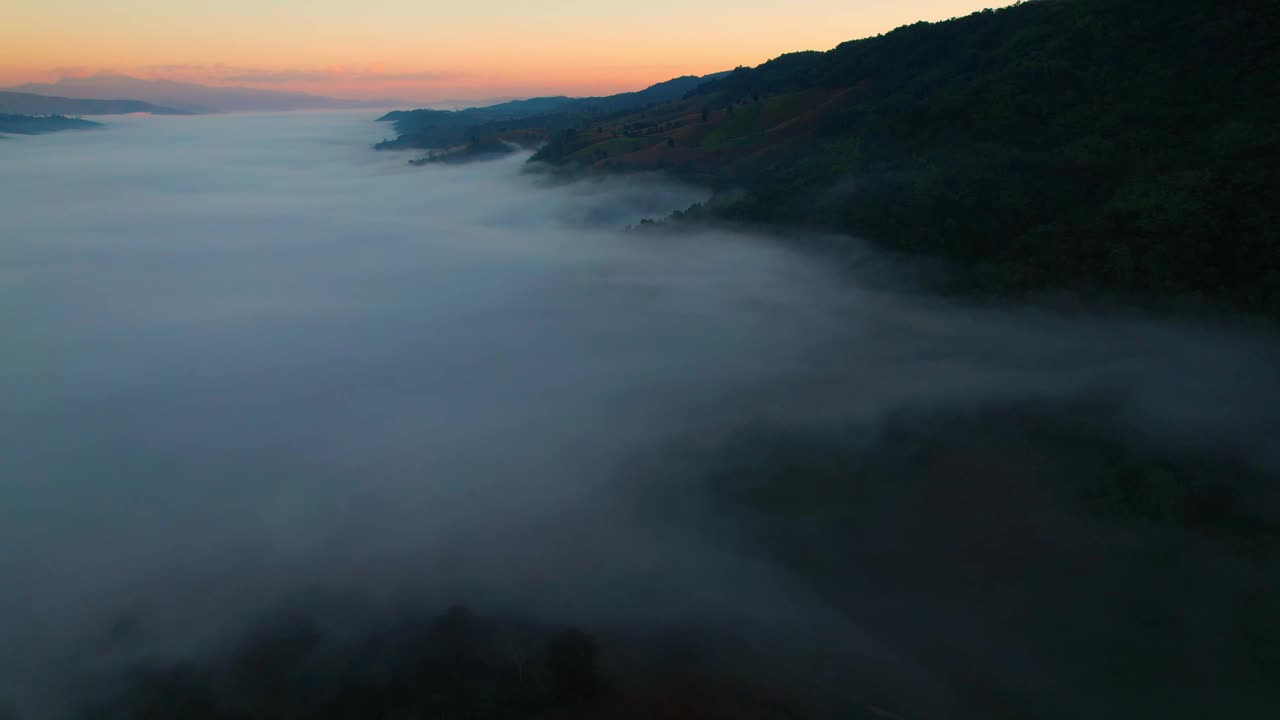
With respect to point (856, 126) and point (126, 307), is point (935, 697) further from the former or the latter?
point (126, 307)

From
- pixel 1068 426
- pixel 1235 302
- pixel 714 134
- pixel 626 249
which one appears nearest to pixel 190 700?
pixel 1068 426

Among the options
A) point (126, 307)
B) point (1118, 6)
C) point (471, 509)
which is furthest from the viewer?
point (126, 307)

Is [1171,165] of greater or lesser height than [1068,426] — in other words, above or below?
above

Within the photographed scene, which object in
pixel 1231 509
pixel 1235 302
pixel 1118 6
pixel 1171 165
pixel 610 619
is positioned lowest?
pixel 610 619

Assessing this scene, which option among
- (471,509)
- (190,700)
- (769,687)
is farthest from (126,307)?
(769,687)

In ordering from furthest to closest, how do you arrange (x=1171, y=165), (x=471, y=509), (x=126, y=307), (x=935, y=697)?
(x=126, y=307), (x=1171, y=165), (x=471, y=509), (x=935, y=697)

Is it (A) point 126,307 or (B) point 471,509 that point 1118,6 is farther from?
(A) point 126,307

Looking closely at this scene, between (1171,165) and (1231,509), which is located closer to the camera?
(1231,509)
